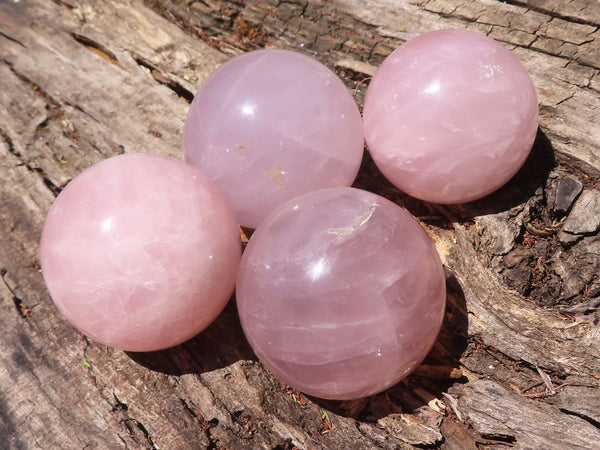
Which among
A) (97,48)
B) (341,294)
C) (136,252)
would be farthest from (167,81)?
(341,294)

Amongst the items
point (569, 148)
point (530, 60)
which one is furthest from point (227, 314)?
point (530, 60)

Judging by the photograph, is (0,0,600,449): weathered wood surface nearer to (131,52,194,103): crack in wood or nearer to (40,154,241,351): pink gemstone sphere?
(131,52,194,103): crack in wood

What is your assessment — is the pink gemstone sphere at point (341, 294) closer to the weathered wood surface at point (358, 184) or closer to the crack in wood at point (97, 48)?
the weathered wood surface at point (358, 184)

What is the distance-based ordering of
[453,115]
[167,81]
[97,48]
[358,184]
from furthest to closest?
[97,48]
[167,81]
[358,184]
[453,115]

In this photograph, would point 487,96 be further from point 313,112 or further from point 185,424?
point 185,424

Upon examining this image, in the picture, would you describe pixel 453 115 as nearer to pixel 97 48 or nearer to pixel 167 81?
pixel 167 81

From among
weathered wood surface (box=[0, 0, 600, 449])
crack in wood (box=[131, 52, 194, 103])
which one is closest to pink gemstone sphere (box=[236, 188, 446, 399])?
weathered wood surface (box=[0, 0, 600, 449])

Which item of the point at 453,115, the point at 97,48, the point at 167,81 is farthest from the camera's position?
the point at 97,48
